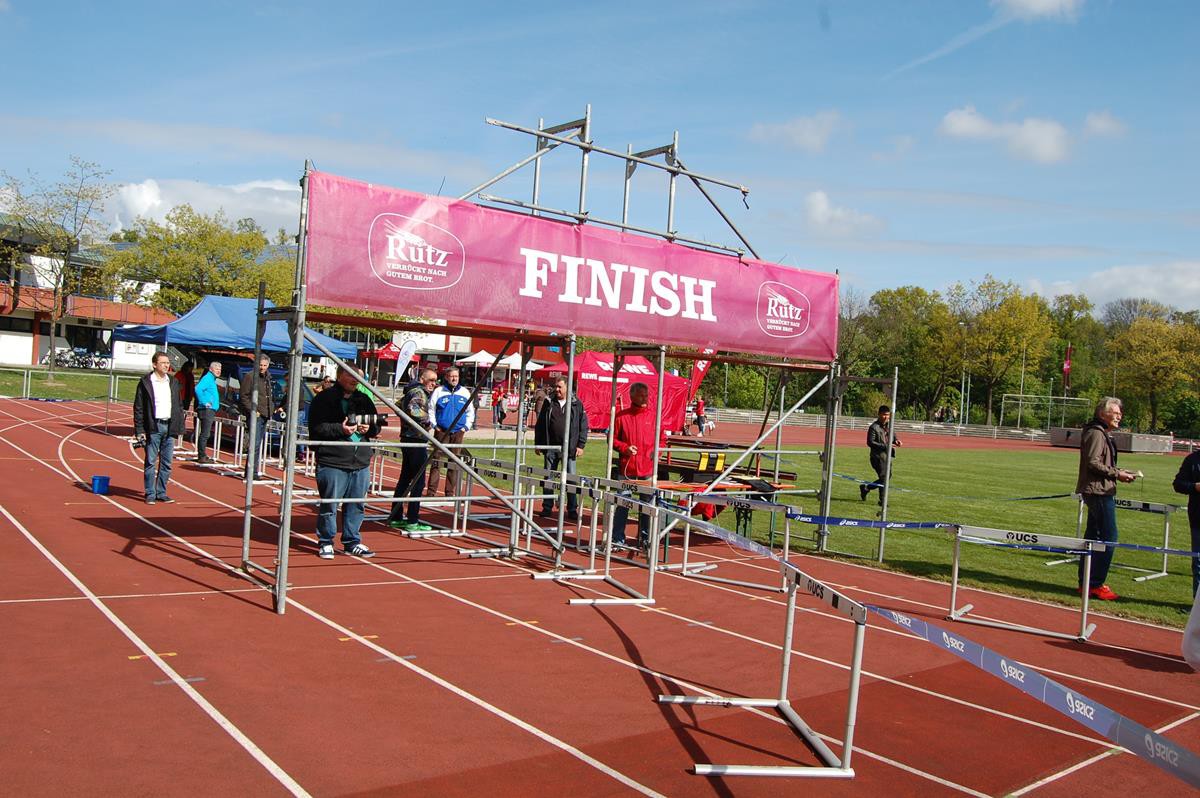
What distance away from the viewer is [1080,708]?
402 centimetres

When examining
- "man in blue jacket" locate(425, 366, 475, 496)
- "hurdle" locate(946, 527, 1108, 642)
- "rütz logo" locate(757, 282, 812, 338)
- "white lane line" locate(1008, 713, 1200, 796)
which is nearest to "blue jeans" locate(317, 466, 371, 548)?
"man in blue jacket" locate(425, 366, 475, 496)

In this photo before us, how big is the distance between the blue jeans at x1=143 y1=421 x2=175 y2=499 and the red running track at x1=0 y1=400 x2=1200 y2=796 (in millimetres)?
2253

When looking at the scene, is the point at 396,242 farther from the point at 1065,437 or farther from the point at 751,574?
the point at 1065,437

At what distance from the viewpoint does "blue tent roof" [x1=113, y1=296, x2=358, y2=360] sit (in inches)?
838

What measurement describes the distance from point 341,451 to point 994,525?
38.5ft

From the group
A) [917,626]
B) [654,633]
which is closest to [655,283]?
[654,633]

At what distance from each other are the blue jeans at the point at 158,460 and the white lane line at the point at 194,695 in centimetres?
388

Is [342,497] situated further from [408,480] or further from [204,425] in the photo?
[204,425]

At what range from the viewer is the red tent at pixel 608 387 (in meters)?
28.3

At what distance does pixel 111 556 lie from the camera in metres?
9.52

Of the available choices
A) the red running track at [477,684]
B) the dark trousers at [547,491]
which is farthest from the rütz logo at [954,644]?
the dark trousers at [547,491]

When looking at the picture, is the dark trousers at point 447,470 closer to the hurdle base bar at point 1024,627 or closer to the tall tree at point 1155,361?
the hurdle base bar at point 1024,627

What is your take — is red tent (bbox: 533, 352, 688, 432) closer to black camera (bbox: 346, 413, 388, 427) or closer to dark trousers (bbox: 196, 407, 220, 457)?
dark trousers (bbox: 196, 407, 220, 457)

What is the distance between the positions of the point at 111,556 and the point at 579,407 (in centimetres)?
669
